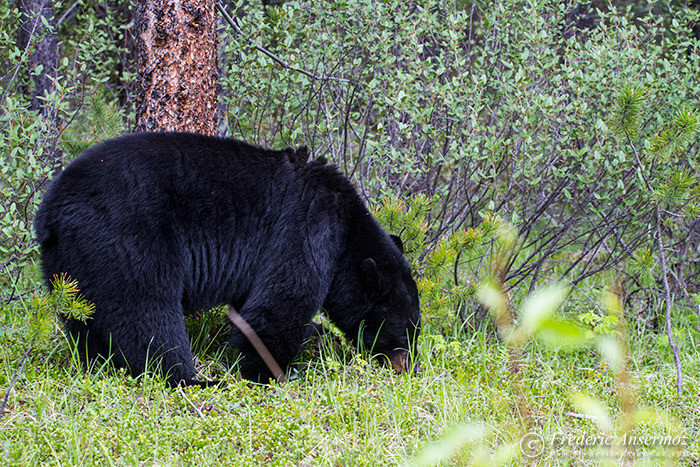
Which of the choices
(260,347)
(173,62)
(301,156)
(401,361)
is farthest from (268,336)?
(173,62)

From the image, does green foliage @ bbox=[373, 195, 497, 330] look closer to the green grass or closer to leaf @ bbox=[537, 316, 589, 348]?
the green grass

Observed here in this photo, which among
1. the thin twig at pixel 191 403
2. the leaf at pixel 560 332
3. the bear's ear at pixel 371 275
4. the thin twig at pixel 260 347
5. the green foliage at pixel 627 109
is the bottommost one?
the thin twig at pixel 191 403

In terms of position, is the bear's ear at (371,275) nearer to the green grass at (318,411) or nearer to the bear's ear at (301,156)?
the green grass at (318,411)

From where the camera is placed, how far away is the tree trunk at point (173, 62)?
3.70 metres

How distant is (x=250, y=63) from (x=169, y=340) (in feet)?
7.45

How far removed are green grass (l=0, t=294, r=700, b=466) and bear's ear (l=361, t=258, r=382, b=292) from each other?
40 cm

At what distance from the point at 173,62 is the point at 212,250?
4.14ft

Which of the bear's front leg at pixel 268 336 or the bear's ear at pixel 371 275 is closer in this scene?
the bear's front leg at pixel 268 336

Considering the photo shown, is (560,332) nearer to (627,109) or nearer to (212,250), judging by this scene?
(212,250)

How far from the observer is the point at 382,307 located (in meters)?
3.62

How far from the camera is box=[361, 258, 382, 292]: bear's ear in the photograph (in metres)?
3.42

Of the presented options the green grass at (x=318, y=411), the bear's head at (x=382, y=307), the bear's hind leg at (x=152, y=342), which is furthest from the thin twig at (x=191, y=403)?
the bear's head at (x=382, y=307)

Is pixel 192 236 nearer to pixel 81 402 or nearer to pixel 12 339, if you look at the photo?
pixel 81 402

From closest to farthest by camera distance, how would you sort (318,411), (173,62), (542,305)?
(542,305), (318,411), (173,62)
